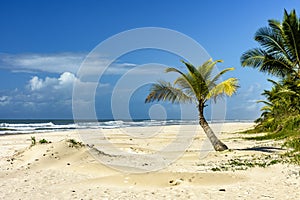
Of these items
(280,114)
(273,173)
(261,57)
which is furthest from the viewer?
(280,114)

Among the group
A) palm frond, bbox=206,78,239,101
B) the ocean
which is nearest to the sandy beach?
palm frond, bbox=206,78,239,101

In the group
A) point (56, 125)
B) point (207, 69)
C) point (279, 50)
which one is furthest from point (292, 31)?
point (56, 125)

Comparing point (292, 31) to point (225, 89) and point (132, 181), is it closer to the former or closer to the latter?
point (225, 89)

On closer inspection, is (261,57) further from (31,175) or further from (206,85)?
(31,175)

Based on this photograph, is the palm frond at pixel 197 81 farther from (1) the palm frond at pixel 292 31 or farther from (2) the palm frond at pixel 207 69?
(1) the palm frond at pixel 292 31

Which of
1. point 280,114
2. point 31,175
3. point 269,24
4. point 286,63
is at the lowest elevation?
point 31,175

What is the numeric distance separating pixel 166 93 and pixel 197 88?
1.67m

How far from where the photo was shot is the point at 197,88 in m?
16.3

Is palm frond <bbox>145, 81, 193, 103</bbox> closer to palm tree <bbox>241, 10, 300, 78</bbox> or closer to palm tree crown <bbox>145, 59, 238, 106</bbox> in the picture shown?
palm tree crown <bbox>145, 59, 238, 106</bbox>

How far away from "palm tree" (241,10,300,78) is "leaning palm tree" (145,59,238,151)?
509cm

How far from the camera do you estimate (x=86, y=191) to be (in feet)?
27.4

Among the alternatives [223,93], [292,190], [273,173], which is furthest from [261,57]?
[292,190]

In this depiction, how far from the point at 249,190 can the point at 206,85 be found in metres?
8.88

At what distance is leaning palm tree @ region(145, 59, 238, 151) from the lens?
52.3ft
